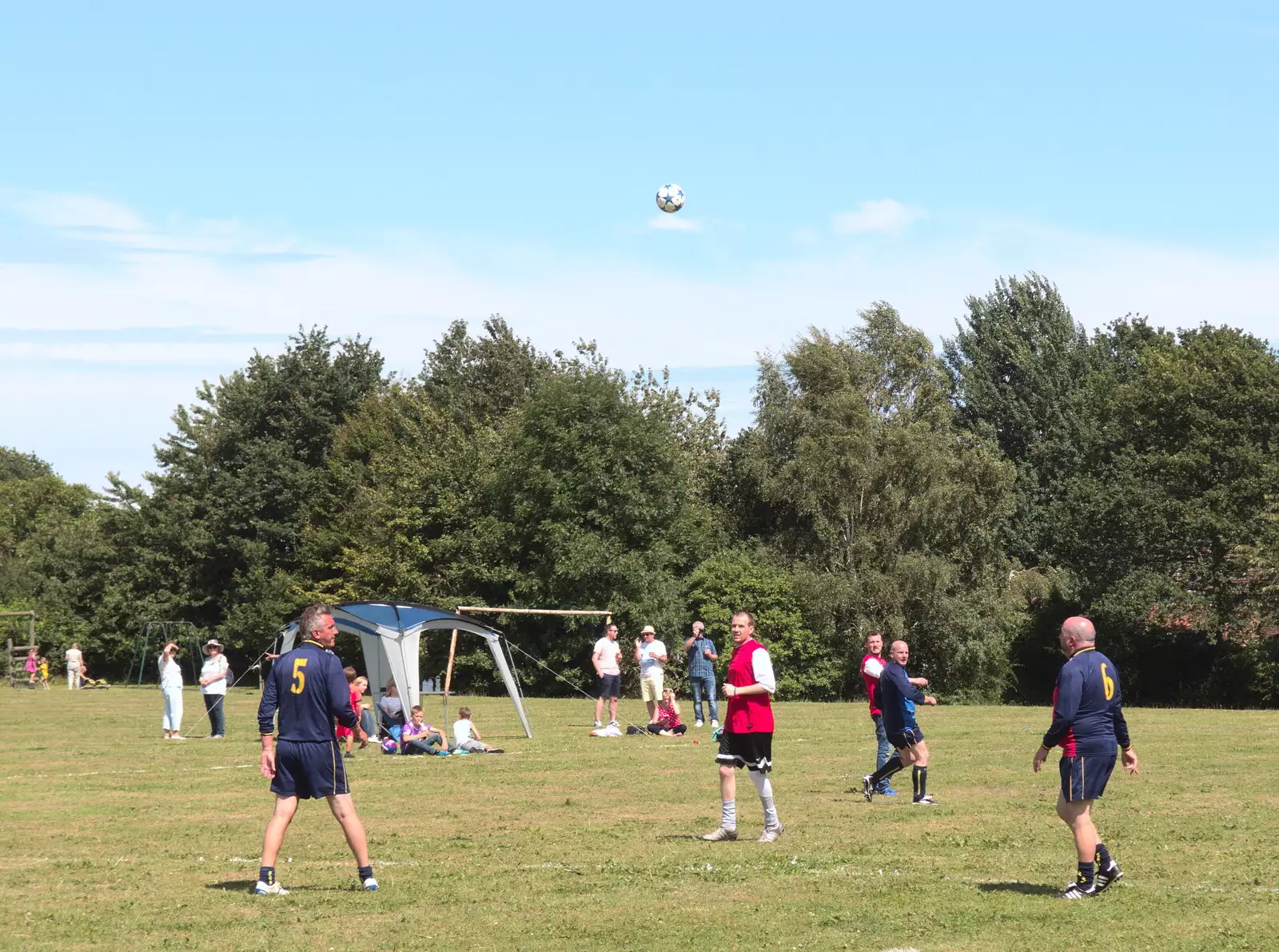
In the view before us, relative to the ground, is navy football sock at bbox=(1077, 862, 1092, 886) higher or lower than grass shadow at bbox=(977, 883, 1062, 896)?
higher

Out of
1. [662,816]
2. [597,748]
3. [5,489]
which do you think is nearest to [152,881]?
[662,816]

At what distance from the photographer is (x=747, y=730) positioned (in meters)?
12.5

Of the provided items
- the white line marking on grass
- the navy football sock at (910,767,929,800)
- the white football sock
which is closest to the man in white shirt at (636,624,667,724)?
the white line marking on grass

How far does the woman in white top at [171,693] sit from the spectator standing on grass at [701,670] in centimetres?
891

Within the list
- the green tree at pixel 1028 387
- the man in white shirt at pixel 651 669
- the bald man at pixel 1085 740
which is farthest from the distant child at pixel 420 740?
the green tree at pixel 1028 387

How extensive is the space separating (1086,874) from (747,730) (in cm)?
344

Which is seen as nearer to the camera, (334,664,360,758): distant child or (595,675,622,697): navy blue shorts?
(334,664,360,758): distant child

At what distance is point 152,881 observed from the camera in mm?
10703

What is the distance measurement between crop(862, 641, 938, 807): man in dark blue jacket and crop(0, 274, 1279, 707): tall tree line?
105ft

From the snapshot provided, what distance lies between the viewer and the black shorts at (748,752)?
1241cm

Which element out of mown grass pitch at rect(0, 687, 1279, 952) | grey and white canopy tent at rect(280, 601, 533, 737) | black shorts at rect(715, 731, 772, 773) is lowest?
mown grass pitch at rect(0, 687, 1279, 952)

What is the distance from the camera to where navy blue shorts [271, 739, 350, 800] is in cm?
995

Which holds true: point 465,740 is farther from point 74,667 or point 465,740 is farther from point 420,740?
point 74,667

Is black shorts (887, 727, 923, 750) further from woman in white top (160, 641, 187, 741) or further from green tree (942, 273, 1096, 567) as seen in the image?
green tree (942, 273, 1096, 567)
